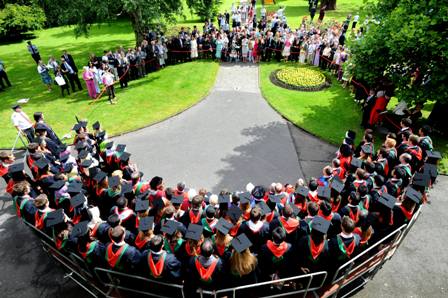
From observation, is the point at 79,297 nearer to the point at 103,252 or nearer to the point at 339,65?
the point at 103,252

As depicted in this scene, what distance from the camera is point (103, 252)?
5973 millimetres

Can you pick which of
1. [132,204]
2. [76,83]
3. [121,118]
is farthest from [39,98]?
[132,204]

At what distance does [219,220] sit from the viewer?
5812 millimetres

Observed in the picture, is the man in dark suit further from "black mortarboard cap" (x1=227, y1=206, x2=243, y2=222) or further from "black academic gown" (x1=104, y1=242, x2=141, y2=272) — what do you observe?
"black mortarboard cap" (x1=227, y1=206, x2=243, y2=222)

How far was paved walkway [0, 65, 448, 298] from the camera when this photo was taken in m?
7.33

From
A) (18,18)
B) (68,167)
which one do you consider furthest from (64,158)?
(18,18)

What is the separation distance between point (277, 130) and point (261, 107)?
2.59 metres

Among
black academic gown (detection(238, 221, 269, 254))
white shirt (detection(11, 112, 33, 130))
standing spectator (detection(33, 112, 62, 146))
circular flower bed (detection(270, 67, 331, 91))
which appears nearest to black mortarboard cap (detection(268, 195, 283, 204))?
black academic gown (detection(238, 221, 269, 254))

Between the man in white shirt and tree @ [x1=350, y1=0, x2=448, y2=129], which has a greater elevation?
tree @ [x1=350, y1=0, x2=448, y2=129]

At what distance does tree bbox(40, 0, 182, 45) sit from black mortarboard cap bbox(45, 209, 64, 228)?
13.2 meters

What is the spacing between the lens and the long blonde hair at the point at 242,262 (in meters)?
5.30

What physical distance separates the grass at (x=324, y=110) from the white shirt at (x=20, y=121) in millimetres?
11543

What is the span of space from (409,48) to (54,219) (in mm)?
12261

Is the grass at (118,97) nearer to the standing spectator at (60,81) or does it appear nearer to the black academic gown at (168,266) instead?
the standing spectator at (60,81)
